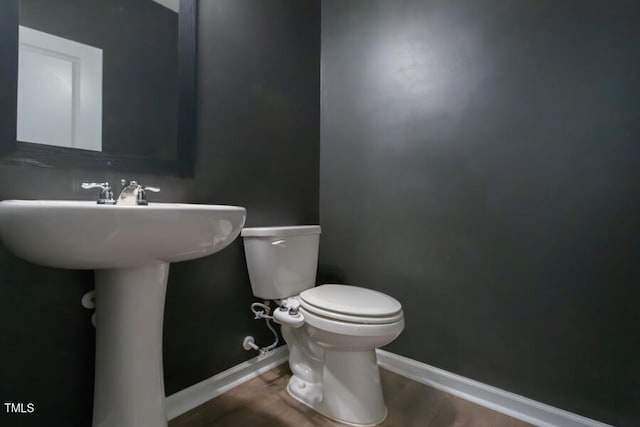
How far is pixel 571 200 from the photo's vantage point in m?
1.05

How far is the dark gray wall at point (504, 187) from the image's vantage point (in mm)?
980

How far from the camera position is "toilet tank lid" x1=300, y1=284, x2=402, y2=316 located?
97cm

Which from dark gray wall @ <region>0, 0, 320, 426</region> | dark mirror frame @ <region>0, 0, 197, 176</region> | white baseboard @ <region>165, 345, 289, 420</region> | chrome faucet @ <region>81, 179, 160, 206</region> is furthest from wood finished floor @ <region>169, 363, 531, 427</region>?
dark mirror frame @ <region>0, 0, 197, 176</region>

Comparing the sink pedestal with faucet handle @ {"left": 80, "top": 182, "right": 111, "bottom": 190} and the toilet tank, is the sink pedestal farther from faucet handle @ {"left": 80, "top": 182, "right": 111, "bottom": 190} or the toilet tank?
the toilet tank

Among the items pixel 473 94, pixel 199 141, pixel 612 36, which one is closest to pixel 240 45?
pixel 199 141

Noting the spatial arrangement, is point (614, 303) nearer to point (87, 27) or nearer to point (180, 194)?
point (180, 194)

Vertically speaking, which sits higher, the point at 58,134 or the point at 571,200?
the point at 58,134

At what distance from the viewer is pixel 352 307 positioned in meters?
0.99

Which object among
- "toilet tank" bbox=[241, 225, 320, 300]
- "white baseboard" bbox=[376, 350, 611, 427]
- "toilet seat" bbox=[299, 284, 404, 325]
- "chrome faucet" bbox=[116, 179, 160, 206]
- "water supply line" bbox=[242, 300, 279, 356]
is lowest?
"white baseboard" bbox=[376, 350, 611, 427]

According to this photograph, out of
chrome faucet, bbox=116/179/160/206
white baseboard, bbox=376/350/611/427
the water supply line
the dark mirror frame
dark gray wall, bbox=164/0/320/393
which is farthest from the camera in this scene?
the water supply line

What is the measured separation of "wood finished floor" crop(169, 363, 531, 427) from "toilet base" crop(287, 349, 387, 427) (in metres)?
0.04

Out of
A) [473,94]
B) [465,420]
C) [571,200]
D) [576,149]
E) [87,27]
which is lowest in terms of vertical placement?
[465,420]

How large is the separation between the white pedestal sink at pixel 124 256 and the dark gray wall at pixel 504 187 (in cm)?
95

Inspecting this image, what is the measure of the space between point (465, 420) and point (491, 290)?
520 millimetres
